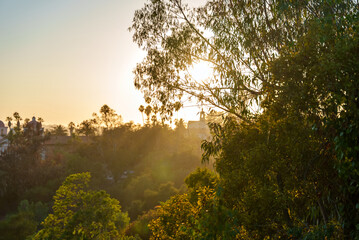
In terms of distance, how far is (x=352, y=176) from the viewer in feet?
15.0

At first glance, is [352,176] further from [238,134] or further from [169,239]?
[169,239]

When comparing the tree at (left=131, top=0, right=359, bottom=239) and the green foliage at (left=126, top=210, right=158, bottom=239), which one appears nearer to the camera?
the tree at (left=131, top=0, right=359, bottom=239)

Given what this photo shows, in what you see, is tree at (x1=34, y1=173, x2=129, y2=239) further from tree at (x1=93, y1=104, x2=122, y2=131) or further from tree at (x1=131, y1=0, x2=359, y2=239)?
tree at (x1=93, y1=104, x2=122, y2=131)

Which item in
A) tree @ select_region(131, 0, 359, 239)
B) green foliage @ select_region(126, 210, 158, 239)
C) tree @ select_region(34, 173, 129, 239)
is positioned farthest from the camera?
green foliage @ select_region(126, 210, 158, 239)

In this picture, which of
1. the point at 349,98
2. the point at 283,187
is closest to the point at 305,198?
the point at 283,187

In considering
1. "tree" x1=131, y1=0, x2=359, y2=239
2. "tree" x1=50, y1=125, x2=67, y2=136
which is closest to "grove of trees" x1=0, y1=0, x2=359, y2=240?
"tree" x1=131, y1=0, x2=359, y2=239

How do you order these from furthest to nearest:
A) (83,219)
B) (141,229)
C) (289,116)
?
(141,229), (83,219), (289,116)

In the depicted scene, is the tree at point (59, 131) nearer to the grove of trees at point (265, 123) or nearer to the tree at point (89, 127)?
the tree at point (89, 127)

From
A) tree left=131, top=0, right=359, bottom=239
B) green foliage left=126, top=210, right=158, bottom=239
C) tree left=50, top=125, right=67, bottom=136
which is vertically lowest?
green foliage left=126, top=210, right=158, bottom=239

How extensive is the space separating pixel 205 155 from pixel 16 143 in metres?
42.5

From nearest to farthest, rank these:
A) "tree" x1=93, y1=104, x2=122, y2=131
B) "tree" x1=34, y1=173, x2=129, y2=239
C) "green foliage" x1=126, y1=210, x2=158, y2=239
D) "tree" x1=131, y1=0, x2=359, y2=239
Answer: "tree" x1=131, y1=0, x2=359, y2=239 < "tree" x1=34, y1=173, x2=129, y2=239 < "green foliage" x1=126, y1=210, x2=158, y2=239 < "tree" x1=93, y1=104, x2=122, y2=131

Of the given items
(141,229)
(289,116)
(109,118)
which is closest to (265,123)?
(289,116)

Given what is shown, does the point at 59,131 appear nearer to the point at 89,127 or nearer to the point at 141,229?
the point at 89,127

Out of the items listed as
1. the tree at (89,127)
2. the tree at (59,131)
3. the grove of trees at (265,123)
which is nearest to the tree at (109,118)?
the tree at (89,127)
